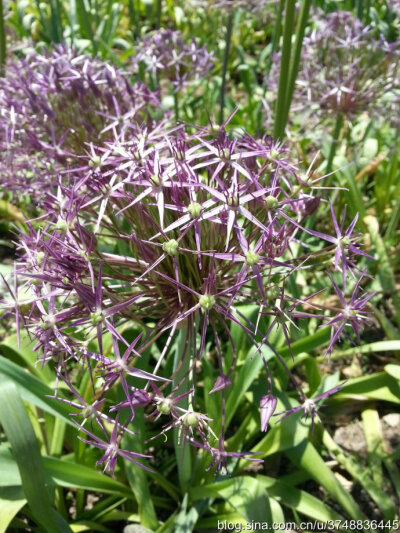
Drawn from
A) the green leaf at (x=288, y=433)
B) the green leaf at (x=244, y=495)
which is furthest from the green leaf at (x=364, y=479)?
the green leaf at (x=244, y=495)

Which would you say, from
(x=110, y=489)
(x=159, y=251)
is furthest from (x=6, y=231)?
(x=159, y=251)

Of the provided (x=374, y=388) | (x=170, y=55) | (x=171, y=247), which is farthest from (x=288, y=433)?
(x=170, y=55)

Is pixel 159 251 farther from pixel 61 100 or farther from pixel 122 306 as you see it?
pixel 61 100

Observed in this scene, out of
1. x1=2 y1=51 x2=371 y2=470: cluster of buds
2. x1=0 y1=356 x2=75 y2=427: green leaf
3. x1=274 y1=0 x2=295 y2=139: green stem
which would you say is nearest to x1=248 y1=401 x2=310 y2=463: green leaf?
x1=2 y1=51 x2=371 y2=470: cluster of buds

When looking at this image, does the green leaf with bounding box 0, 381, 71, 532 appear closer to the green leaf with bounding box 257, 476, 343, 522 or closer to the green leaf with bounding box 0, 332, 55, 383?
the green leaf with bounding box 0, 332, 55, 383

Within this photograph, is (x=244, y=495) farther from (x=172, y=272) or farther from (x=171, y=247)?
(x=171, y=247)

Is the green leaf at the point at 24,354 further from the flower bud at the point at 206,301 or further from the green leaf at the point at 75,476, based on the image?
A: the flower bud at the point at 206,301
